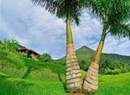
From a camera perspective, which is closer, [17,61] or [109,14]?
[109,14]

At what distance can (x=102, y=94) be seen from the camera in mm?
20078

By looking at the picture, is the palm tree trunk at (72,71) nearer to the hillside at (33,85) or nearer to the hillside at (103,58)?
the hillside at (33,85)

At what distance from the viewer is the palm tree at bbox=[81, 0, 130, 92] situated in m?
20.0

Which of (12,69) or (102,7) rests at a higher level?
(102,7)

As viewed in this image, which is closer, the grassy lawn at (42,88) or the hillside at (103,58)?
the grassy lawn at (42,88)

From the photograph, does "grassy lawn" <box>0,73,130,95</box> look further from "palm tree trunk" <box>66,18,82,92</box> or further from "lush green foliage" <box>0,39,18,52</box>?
"lush green foliage" <box>0,39,18,52</box>

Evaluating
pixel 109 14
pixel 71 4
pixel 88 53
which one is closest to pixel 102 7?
pixel 109 14

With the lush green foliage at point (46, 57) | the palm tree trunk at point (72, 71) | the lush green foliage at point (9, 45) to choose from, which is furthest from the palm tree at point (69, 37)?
the lush green foliage at point (46, 57)

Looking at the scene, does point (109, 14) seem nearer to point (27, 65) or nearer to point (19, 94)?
point (19, 94)

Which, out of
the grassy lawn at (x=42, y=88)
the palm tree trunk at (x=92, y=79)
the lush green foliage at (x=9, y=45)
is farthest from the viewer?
the lush green foliage at (x=9, y=45)

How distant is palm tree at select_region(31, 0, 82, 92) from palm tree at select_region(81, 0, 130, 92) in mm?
681

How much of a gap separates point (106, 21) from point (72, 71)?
4.21 m

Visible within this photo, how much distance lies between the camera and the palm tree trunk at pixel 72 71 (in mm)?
19812

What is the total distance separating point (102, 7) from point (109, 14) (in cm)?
111
